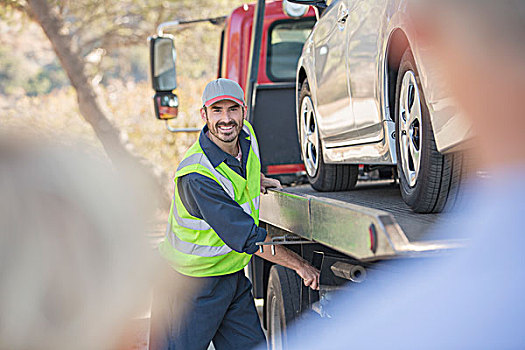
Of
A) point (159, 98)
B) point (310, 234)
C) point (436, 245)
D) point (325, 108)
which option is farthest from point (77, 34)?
point (436, 245)

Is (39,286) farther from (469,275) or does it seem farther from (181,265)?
(181,265)

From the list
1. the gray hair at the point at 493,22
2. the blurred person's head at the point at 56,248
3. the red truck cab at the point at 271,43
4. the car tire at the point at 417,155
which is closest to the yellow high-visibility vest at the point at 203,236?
the car tire at the point at 417,155

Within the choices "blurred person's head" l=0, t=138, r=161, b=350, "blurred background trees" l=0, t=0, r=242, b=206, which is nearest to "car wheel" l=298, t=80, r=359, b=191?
"blurred person's head" l=0, t=138, r=161, b=350

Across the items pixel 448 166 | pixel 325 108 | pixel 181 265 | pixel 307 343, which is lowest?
pixel 307 343

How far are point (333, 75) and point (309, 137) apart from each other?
1.16 meters

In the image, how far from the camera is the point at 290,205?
4.50m

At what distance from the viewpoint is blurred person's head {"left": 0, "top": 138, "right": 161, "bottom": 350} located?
95.7 inches

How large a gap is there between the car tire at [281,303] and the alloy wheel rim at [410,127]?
1490 millimetres

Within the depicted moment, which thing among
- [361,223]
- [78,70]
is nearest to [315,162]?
[361,223]

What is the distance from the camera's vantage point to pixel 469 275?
297cm

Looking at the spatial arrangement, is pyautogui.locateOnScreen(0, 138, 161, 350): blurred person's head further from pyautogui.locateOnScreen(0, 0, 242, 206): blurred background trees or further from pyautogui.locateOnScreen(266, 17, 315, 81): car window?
pyautogui.locateOnScreen(0, 0, 242, 206): blurred background trees

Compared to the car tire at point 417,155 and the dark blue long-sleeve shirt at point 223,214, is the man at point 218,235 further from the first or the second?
the car tire at point 417,155

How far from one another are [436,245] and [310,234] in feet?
3.96

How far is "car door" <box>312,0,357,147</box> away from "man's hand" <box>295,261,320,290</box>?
2.87 feet
